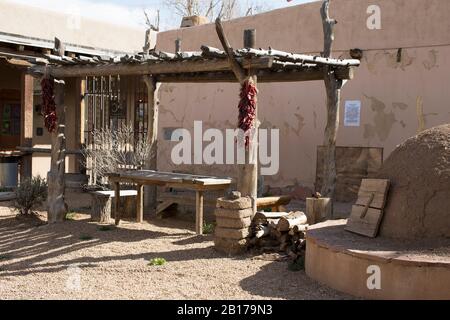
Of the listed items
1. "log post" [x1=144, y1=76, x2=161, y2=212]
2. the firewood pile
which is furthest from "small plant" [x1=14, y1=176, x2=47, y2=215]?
the firewood pile

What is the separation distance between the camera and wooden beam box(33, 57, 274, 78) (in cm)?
712

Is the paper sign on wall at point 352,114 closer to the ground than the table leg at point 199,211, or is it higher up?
higher up

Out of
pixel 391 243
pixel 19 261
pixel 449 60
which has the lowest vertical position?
pixel 19 261

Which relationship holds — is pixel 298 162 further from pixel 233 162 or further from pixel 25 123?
pixel 25 123

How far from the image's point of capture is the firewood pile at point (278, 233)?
715cm

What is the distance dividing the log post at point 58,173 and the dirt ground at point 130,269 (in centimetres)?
39

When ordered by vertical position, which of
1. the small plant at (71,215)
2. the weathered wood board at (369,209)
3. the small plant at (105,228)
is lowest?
the small plant at (105,228)

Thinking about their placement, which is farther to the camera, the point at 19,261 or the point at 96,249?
the point at 96,249

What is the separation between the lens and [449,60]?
994cm

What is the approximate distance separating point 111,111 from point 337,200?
7.66 metres

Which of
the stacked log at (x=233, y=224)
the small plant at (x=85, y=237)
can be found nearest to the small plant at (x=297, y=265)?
the stacked log at (x=233, y=224)

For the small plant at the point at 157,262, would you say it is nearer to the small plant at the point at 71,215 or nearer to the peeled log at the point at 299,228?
the peeled log at the point at 299,228

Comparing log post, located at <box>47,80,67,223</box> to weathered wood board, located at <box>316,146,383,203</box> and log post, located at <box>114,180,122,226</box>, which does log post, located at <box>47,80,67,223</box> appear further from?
weathered wood board, located at <box>316,146,383,203</box>
